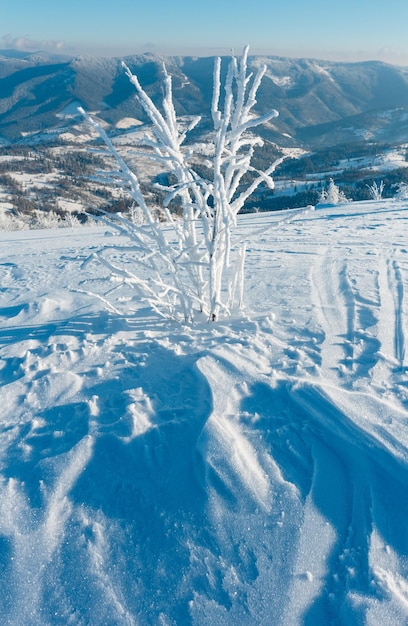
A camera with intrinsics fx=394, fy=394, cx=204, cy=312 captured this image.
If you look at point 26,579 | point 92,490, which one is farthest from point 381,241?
point 26,579

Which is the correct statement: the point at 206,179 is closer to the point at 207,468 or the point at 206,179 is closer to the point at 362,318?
the point at 362,318

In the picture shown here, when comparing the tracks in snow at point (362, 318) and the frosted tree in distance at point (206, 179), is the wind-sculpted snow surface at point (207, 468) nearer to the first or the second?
the tracks in snow at point (362, 318)

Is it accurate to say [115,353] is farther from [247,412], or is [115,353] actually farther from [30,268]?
[30,268]

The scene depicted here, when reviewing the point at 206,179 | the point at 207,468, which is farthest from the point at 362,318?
the point at 207,468

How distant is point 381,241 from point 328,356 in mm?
5557

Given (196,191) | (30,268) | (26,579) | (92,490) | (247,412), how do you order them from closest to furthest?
(26,579)
(92,490)
(247,412)
(196,191)
(30,268)

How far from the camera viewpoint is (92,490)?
7.80 feet

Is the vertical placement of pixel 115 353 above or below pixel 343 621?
above

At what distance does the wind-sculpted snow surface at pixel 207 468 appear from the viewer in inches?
72.6

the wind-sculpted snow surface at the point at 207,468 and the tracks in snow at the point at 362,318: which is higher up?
the tracks in snow at the point at 362,318

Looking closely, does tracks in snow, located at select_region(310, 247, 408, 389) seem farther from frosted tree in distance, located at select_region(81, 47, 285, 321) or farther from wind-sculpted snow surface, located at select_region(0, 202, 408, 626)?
frosted tree in distance, located at select_region(81, 47, 285, 321)

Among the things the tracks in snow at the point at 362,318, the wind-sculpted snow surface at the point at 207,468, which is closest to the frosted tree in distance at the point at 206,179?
the wind-sculpted snow surface at the point at 207,468

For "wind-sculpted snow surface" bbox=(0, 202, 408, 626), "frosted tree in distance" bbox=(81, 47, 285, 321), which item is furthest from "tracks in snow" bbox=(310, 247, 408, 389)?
"frosted tree in distance" bbox=(81, 47, 285, 321)

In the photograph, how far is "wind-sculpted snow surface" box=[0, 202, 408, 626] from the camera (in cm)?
184
